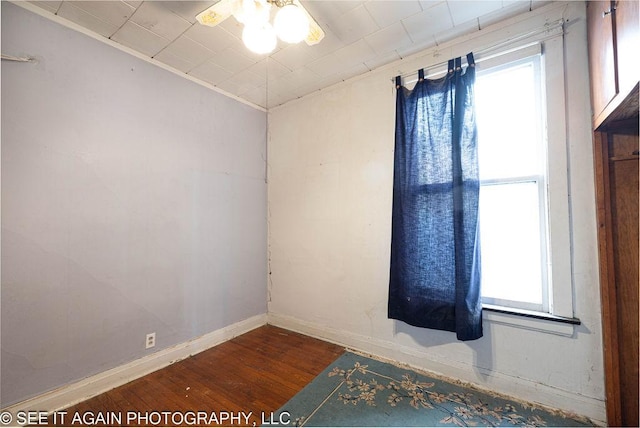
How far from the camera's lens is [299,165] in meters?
2.95

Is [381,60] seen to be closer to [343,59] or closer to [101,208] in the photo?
[343,59]

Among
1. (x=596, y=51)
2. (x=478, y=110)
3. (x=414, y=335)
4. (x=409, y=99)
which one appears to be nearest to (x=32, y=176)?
(x=409, y=99)

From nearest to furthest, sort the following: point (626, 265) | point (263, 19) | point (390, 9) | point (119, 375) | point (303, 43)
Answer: point (263, 19) → point (626, 265) → point (390, 9) → point (119, 375) → point (303, 43)

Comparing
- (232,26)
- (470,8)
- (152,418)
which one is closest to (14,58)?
(232,26)

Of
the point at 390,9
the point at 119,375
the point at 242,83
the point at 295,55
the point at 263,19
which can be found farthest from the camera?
the point at 242,83

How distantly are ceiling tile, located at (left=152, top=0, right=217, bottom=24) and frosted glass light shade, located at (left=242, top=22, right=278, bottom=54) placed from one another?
23.1 inches

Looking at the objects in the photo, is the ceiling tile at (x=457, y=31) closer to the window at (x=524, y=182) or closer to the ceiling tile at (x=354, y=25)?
the window at (x=524, y=182)

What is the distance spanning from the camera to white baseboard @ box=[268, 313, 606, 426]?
160 centimetres

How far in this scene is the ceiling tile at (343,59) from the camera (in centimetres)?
213

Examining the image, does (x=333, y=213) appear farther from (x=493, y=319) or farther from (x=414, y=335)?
(x=493, y=319)

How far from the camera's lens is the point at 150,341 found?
85.0 inches

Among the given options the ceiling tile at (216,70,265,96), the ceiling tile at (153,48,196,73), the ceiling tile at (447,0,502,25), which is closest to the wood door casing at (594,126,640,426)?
the ceiling tile at (447,0,502,25)

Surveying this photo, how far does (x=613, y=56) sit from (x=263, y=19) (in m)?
1.71

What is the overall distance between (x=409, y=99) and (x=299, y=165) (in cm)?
132
